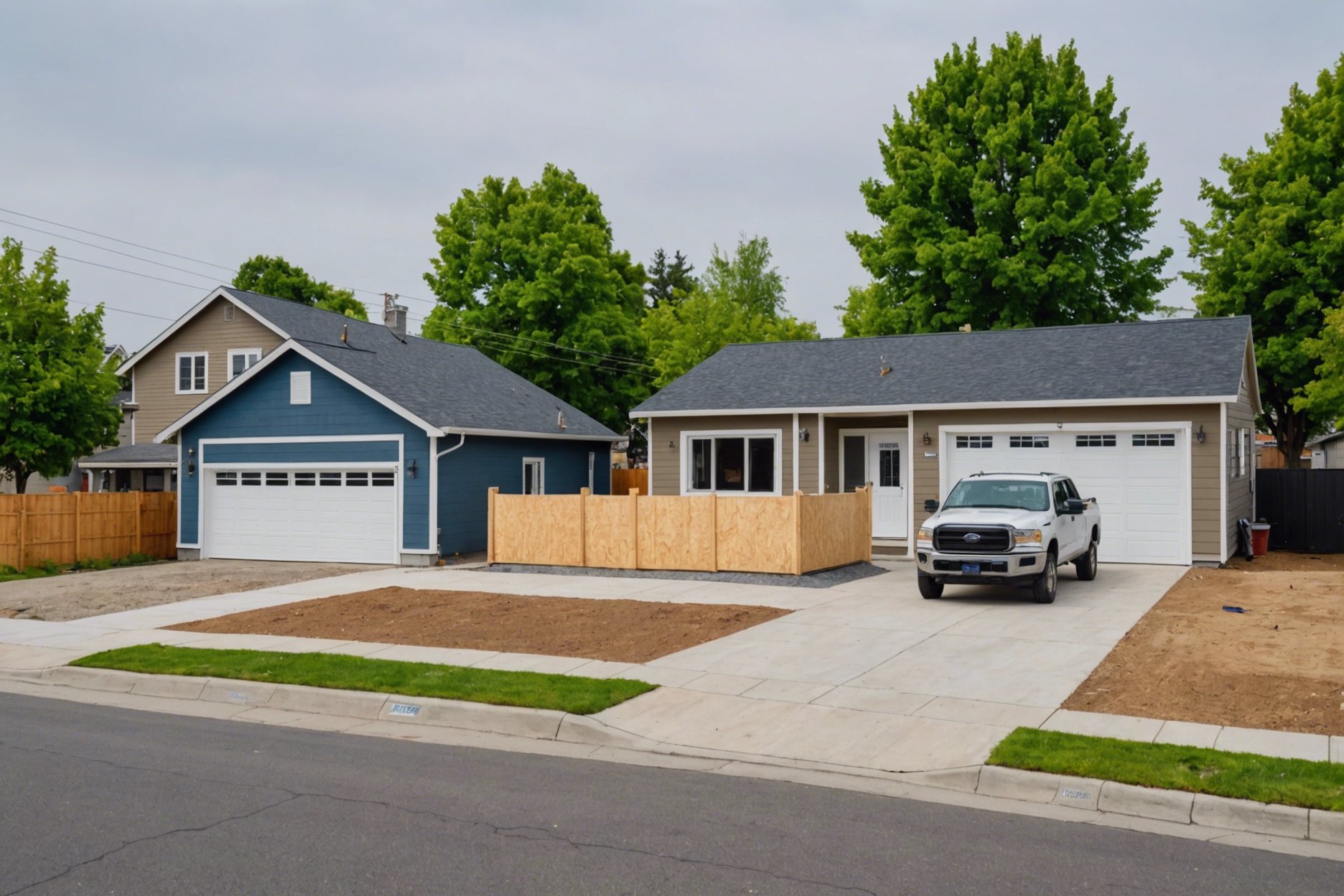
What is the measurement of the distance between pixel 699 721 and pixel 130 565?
66.6ft

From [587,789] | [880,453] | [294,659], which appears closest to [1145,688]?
[587,789]

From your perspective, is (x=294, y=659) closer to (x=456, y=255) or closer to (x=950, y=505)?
(x=950, y=505)

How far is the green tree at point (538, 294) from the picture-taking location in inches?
1709

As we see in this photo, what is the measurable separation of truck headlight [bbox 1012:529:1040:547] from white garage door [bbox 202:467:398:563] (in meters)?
13.3

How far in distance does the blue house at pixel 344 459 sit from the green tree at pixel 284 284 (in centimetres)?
2981

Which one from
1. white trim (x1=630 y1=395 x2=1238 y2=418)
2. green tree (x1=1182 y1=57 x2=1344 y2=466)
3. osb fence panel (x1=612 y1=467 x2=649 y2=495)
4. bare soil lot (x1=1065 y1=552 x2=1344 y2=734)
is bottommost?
bare soil lot (x1=1065 y1=552 x2=1344 y2=734)

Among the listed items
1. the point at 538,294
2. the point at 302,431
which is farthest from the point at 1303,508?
the point at 538,294

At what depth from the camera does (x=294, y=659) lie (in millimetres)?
12008

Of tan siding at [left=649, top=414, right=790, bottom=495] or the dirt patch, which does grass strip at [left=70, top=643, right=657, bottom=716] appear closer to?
the dirt patch

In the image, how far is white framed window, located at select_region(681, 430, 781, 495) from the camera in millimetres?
24281

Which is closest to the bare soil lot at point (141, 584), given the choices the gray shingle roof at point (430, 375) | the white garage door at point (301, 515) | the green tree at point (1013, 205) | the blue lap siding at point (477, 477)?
the white garage door at point (301, 515)

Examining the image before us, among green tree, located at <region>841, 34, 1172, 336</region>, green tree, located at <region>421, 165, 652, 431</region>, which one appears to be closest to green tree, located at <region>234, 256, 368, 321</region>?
green tree, located at <region>421, 165, 652, 431</region>

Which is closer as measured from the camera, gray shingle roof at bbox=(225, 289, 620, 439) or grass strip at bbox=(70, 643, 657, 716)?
grass strip at bbox=(70, 643, 657, 716)

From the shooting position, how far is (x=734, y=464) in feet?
80.9
